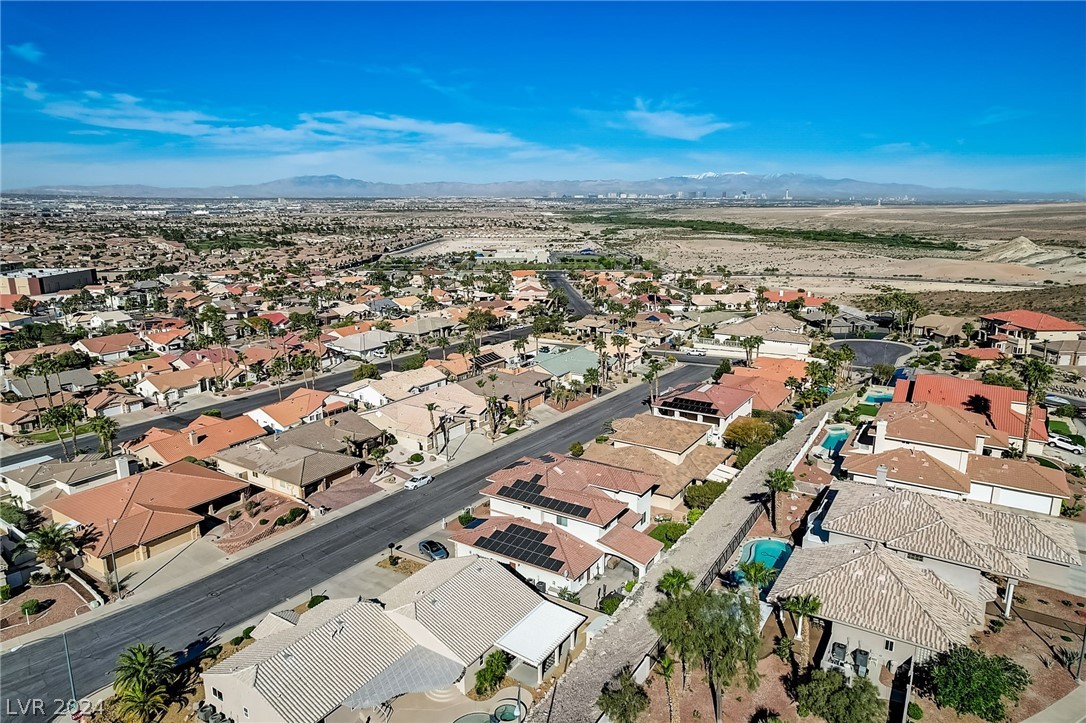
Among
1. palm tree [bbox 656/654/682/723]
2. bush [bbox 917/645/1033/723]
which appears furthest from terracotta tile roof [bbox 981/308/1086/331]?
palm tree [bbox 656/654/682/723]

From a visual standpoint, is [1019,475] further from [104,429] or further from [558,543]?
[104,429]

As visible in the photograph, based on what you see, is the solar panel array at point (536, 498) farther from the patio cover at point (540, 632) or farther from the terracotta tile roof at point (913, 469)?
the terracotta tile roof at point (913, 469)

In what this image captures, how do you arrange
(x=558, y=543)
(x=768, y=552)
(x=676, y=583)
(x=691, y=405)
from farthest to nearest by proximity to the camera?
1. (x=691, y=405)
2. (x=768, y=552)
3. (x=558, y=543)
4. (x=676, y=583)


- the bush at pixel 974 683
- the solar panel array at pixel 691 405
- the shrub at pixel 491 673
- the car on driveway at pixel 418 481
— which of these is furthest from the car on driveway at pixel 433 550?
the solar panel array at pixel 691 405

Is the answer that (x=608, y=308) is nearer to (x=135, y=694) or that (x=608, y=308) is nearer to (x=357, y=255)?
(x=135, y=694)

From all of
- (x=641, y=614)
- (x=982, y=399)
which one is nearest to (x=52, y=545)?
(x=641, y=614)

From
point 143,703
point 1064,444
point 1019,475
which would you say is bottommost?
point 143,703

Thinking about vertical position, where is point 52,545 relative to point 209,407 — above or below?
above

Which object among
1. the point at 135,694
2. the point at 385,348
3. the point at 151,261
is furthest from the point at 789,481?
the point at 151,261
